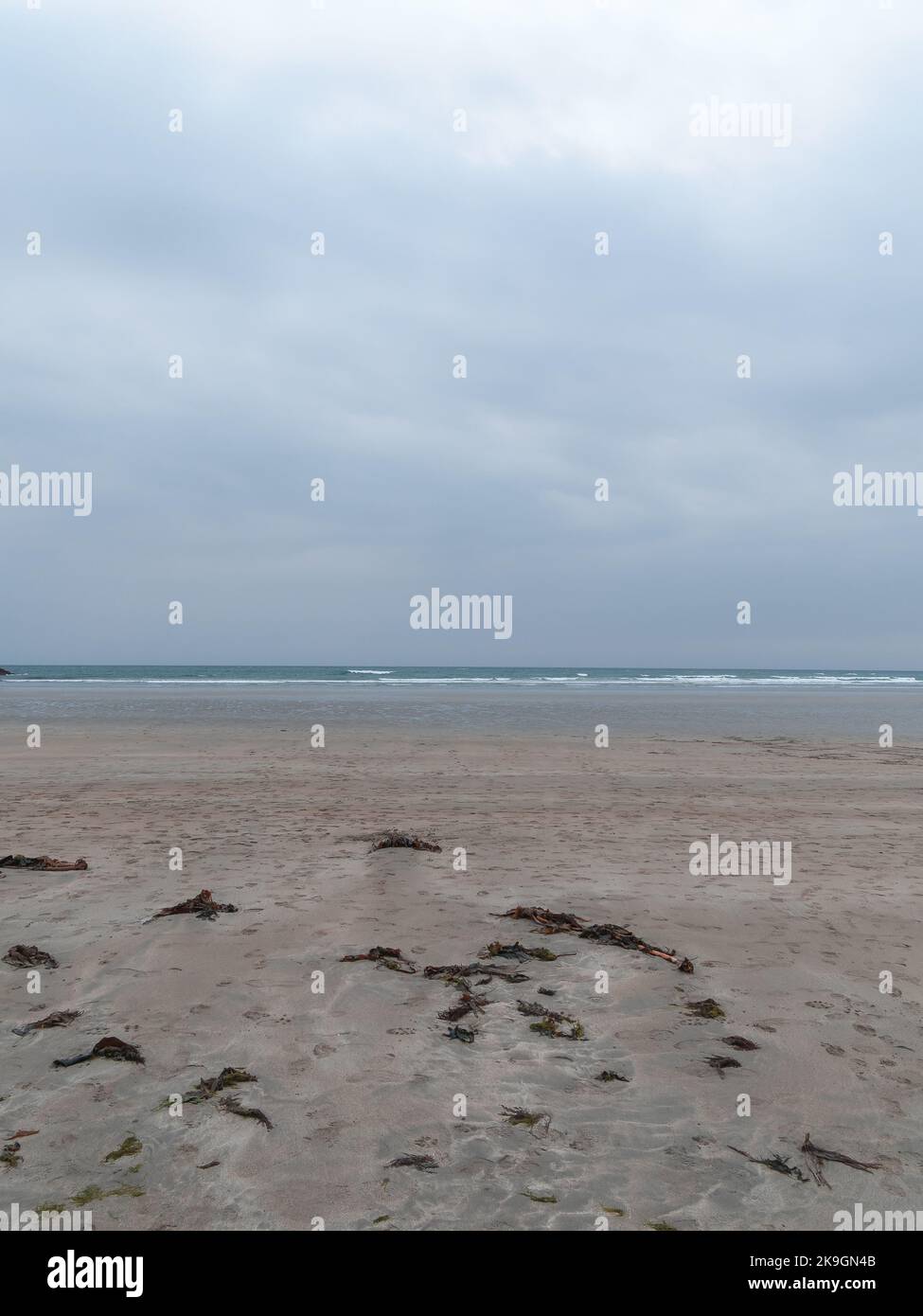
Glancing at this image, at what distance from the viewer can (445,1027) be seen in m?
5.11

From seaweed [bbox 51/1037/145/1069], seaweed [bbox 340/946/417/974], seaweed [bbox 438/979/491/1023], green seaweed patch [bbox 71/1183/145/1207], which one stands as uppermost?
seaweed [bbox 51/1037/145/1069]

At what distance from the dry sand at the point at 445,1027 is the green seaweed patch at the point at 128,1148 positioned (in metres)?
0.05

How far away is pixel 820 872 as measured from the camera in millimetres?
9117

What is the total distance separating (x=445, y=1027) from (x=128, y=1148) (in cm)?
215

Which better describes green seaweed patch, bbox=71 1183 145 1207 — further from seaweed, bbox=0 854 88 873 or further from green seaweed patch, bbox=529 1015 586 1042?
seaweed, bbox=0 854 88 873

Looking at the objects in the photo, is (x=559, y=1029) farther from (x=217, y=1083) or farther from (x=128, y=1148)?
(x=128, y=1148)

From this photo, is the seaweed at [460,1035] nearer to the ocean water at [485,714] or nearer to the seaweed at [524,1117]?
the seaweed at [524,1117]

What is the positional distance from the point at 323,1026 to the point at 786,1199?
3.03m

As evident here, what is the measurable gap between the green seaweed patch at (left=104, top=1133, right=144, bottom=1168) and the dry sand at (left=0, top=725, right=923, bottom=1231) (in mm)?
51

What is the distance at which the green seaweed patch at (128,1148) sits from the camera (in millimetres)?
3641

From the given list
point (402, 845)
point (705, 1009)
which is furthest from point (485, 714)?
point (705, 1009)

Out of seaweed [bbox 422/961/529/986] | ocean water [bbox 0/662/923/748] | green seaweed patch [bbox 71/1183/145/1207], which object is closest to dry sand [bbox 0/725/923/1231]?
green seaweed patch [bbox 71/1183/145/1207]

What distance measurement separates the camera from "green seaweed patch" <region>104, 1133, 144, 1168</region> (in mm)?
3641
